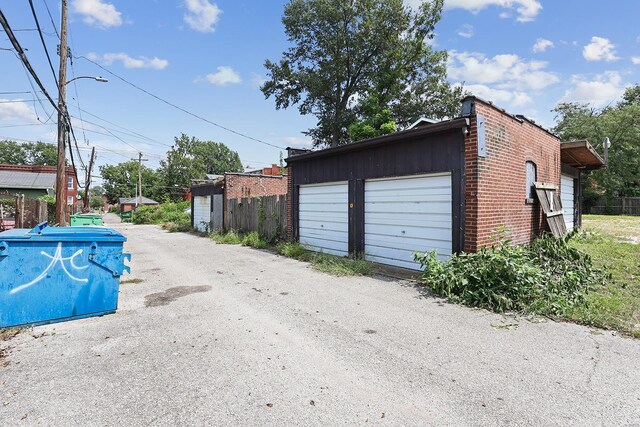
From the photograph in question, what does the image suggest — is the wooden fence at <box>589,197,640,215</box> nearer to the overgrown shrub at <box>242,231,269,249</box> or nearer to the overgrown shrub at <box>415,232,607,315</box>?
the overgrown shrub at <box>415,232,607,315</box>

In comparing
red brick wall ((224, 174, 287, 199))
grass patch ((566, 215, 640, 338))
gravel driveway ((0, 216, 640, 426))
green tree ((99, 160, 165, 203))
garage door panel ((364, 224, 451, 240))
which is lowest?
gravel driveway ((0, 216, 640, 426))

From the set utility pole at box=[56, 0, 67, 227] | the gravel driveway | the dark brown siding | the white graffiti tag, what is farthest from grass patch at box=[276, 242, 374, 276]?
utility pole at box=[56, 0, 67, 227]

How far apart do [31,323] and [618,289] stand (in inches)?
330

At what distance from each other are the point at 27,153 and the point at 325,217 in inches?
3678

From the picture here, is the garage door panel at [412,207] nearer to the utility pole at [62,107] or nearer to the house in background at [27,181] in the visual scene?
the utility pole at [62,107]

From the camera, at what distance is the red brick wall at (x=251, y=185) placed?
17.0m

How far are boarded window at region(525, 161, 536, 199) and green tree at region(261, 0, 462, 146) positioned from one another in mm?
17241

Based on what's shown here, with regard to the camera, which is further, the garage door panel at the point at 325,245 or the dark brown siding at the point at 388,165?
the garage door panel at the point at 325,245

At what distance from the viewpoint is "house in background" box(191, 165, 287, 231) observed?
16.8 m

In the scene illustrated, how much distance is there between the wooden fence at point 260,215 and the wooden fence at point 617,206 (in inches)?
1242

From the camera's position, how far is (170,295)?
5.79 m

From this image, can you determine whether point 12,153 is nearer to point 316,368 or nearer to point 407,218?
point 407,218

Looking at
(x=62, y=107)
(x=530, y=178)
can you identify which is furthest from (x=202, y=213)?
(x=530, y=178)

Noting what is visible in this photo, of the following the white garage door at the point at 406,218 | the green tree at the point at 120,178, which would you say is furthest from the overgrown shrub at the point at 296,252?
the green tree at the point at 120,178
